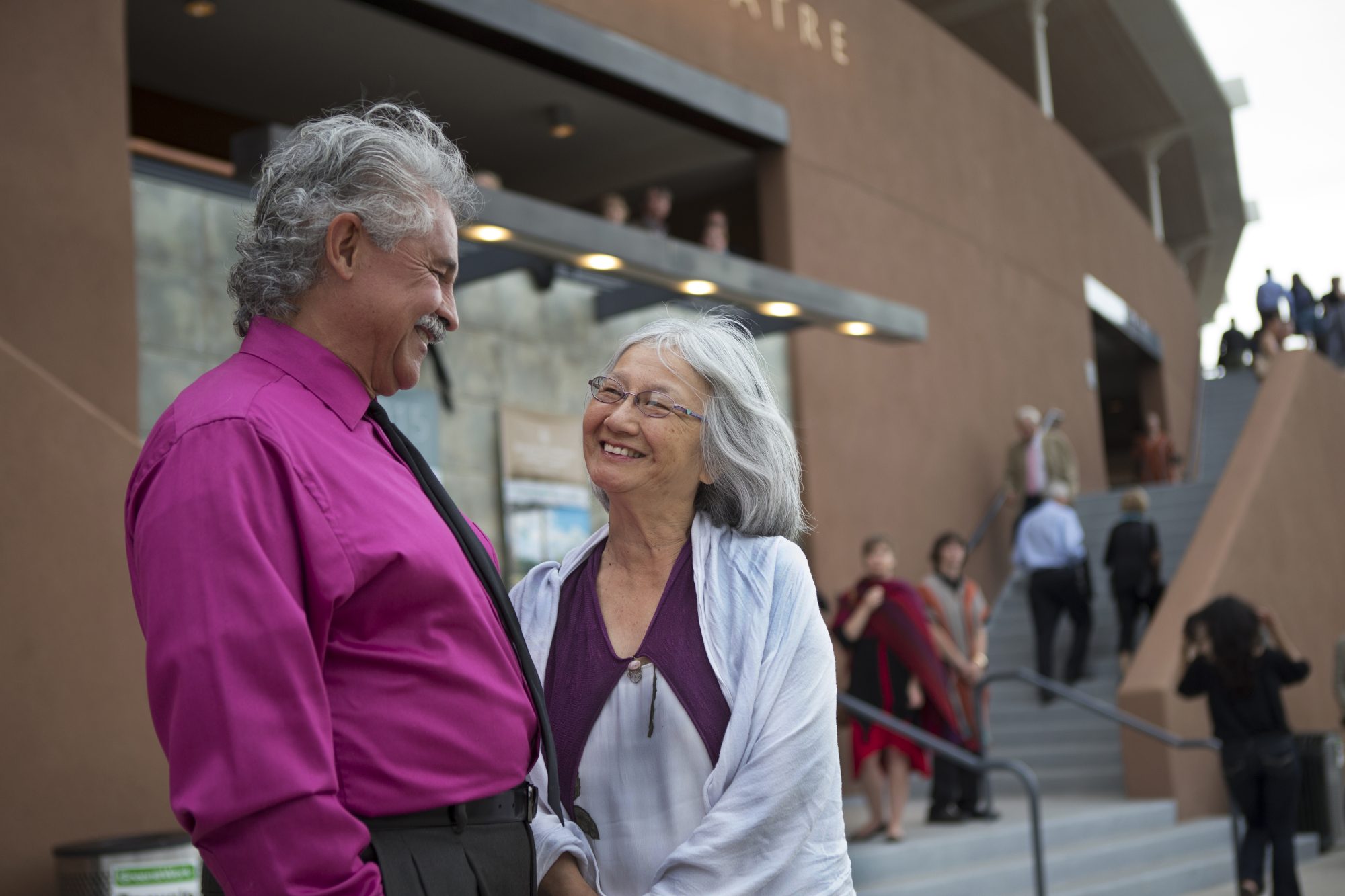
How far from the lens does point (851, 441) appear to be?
1245 cm

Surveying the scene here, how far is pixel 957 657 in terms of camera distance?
862 cm

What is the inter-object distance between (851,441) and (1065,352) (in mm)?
5738

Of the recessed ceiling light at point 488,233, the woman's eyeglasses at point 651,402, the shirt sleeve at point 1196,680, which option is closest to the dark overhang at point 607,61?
the recessed ceiling light at point 488,233

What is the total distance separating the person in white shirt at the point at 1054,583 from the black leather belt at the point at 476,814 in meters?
9.74

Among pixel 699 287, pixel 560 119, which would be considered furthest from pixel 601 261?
pixel 560 119

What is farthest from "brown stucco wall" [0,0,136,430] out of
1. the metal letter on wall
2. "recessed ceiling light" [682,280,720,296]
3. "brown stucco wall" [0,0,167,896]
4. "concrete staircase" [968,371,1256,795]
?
"concrete staircase" [968,371,1256,795]

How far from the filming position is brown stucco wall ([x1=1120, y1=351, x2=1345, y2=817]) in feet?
31.2

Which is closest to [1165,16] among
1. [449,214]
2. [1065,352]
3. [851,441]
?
[1065,352]

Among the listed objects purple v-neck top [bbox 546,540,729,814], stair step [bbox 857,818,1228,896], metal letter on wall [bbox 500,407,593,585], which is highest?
metal letter on wall [bbox 500,407,593,585]

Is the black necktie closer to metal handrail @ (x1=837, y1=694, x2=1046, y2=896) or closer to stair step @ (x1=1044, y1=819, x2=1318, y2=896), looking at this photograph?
metal handrail @ (x1=837, y1=694, x2=1046, y2=896)

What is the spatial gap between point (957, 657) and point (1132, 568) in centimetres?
345

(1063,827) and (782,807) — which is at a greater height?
(782,807)

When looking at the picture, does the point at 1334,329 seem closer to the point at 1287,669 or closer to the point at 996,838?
the point at 1287,669

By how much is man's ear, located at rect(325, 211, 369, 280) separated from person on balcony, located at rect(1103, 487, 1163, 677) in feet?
34.1
